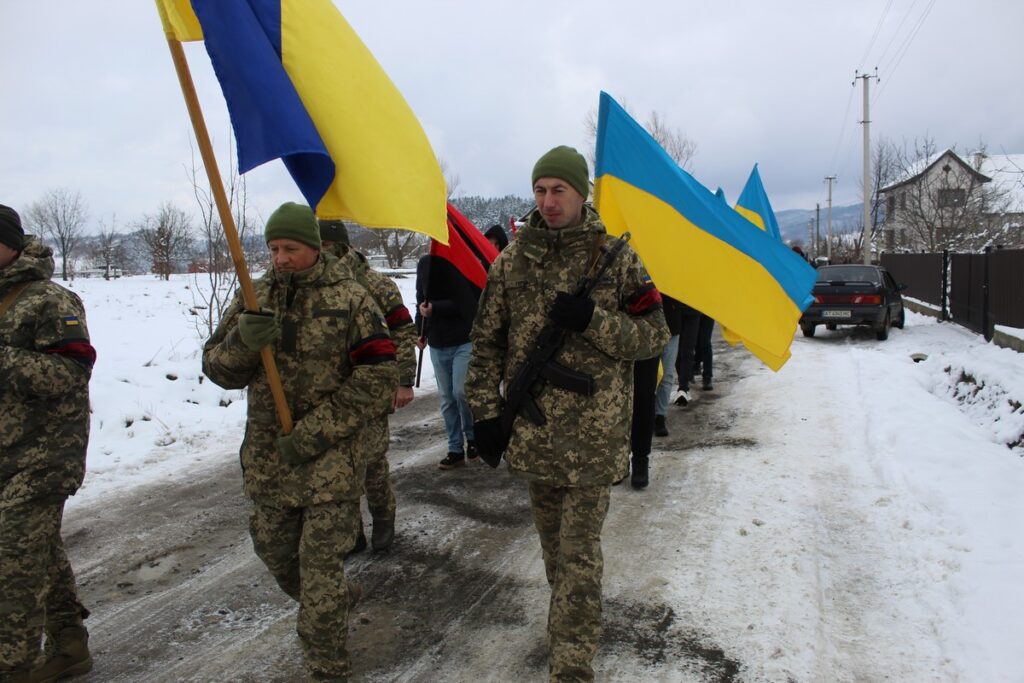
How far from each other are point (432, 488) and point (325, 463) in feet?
9.34

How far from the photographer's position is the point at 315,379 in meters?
2.94

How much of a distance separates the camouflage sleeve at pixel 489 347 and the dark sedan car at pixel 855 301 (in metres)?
12.2

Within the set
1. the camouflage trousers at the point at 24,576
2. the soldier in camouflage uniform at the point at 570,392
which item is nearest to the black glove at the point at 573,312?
the soldier in camouflage uniform at the point at 570,392

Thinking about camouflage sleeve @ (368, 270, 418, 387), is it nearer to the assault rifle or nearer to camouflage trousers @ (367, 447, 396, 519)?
camouflage trousers @ (367, 447, 396, 519)

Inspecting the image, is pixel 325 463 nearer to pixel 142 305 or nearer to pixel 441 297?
pixel 441 297

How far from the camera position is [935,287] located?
17641 millimetres

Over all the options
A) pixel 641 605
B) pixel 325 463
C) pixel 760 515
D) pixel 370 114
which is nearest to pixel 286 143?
pixel 370 114

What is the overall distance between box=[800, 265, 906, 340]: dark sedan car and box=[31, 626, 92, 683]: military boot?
13.4 m

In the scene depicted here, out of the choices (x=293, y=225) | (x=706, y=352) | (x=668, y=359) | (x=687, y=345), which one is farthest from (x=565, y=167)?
(x=706, y=352)

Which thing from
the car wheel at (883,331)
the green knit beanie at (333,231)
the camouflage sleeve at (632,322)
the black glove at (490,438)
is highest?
the green knit beanie at (333,231)

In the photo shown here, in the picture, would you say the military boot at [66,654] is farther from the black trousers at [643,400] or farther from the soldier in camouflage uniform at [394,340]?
the black trousers at [643,400]

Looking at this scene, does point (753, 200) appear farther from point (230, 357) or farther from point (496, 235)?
point (230, 357)

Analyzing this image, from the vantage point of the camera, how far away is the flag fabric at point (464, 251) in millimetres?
5613

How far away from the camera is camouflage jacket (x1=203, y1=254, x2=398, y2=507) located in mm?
2869
